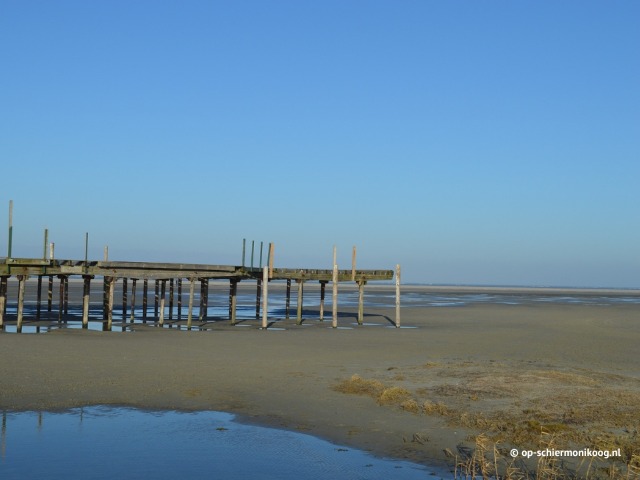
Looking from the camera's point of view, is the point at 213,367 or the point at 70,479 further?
the point at 213,367

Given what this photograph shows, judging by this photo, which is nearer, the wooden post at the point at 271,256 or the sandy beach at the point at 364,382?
the sandy beach at the point at 364,382

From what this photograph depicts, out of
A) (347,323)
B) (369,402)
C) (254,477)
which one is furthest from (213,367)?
(347,323)

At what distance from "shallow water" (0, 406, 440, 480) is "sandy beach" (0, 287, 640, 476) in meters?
0.67

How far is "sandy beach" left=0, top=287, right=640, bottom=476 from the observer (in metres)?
11.8

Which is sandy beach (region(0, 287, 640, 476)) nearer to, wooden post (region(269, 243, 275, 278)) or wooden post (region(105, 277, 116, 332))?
wooden post (region(105, 277, 116, 332))

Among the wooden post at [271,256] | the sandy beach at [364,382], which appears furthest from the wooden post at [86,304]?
the wooden post at [271,256]

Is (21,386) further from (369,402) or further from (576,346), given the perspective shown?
(576,346)

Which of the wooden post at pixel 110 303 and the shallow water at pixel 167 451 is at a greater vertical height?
the wooden post at pixel 110 303

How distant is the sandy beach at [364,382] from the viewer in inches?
464

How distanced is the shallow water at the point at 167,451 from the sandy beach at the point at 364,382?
0.67 metres

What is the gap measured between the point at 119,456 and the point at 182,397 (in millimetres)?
4299

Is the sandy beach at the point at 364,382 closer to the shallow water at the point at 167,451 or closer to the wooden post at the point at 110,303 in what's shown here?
the shallow water at the point at 167,451

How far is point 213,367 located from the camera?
18.5m

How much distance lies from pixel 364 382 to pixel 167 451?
20.0 feet
